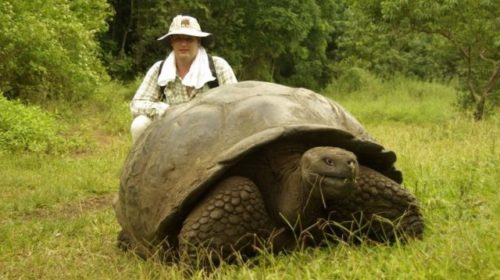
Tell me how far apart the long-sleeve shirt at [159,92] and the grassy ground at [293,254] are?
73cm

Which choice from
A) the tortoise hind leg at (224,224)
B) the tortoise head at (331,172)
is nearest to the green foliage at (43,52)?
the tortoise hind leg at (224,224)

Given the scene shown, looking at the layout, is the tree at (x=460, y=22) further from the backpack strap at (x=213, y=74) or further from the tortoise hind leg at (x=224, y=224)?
the tortoise hind leg at (x=224, y=224)

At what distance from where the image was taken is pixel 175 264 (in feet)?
8.68

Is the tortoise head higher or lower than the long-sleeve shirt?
higher

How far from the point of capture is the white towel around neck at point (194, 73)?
13.3ft

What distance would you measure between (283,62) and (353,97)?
23.6 feet

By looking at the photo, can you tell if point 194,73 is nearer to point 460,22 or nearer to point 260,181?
point 260,181

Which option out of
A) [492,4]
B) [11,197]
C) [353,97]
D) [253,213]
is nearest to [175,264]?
[253,213]

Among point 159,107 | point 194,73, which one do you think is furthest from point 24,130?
point 194,73

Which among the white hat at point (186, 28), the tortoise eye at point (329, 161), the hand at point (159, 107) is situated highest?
the white hat at point (186, 28)

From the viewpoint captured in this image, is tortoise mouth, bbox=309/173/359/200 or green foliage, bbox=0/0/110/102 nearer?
tortoise mouth, bbox=309/173/359/200

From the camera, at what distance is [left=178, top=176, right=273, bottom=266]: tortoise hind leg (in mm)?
2561

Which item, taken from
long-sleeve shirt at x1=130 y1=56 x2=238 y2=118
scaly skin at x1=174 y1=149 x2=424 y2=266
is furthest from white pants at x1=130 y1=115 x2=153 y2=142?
scaly skin at x1=174 y1=149 x2=424 y2=266

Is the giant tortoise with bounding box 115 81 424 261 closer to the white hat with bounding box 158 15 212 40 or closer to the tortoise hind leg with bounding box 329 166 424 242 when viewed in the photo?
the tortoise hind leg with bounding box 329 166 424 242
